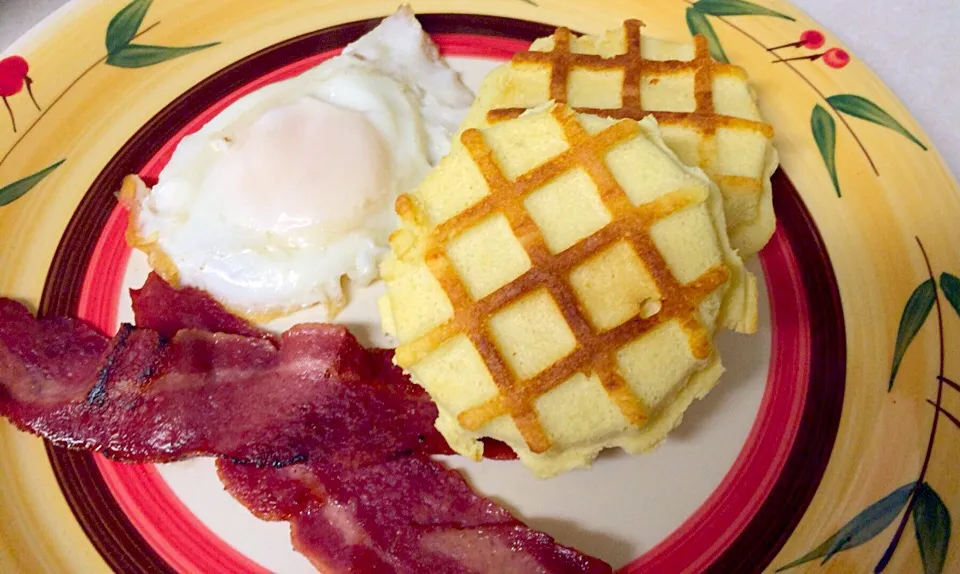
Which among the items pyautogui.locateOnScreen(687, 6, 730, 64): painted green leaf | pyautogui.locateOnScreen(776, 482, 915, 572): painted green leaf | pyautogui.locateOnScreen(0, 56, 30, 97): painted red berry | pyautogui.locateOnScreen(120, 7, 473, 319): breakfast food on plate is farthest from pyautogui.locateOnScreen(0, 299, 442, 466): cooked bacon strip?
pyautogui.locateOnScreen(687, 6, 730, 64): painted green leaf

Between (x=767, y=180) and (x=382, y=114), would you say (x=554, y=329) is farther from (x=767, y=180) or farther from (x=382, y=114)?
(x=382, y=114)

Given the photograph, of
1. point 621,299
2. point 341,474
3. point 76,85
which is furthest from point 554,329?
point 76,85

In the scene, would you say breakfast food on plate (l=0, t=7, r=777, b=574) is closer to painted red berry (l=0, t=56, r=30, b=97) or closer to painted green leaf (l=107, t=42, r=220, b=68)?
painted green leaf (l=107, t=42, r=220, b=68)

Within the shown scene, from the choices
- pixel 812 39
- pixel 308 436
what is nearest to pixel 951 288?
pixel 812 39

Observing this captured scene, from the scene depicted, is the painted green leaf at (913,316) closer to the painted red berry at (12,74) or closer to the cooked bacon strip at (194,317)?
the cooked bacon strip at (194,317)

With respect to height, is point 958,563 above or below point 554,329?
below

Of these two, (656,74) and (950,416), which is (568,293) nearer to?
(656,74)
